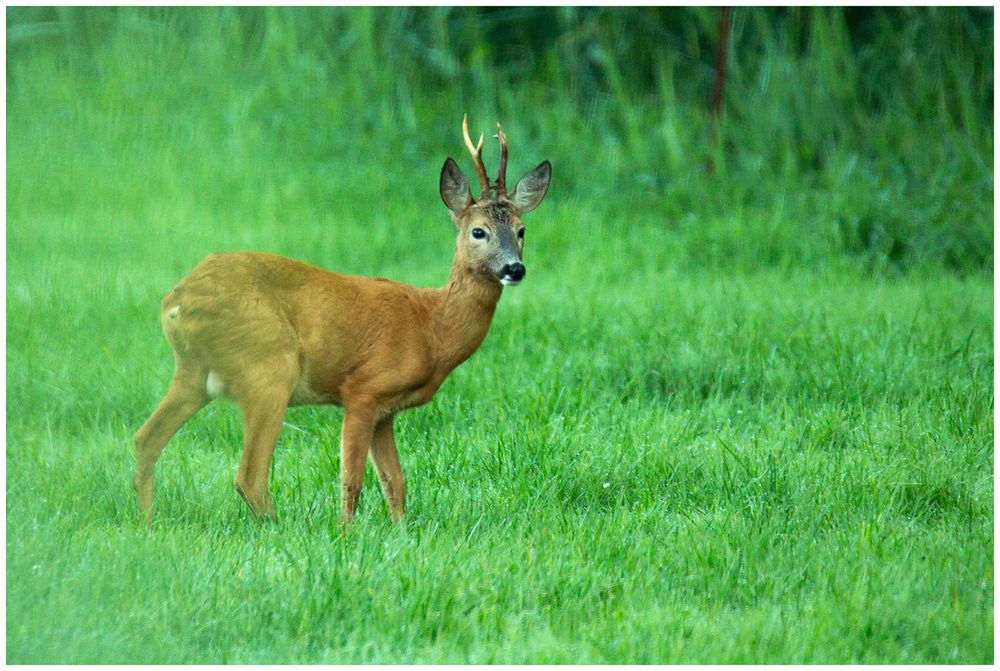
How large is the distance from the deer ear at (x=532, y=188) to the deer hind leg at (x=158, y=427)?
1727 mm

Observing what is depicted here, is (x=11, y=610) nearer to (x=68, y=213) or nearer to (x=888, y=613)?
(x=888, y=613)

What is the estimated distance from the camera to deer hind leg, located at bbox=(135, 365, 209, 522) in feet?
19.6

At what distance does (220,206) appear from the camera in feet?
34.6

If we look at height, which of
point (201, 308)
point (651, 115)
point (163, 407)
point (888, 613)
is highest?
point (651, 115)

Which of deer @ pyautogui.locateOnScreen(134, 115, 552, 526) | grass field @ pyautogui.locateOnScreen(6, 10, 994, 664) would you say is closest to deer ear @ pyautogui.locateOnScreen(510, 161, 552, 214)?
deer @ pyautogui.locateOnScreen(134, 115, 552, 526)

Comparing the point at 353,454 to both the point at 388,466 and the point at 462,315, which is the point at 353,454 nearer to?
the point at 388,466

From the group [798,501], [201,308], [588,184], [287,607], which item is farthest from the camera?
[588,184]

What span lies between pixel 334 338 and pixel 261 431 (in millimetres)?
535

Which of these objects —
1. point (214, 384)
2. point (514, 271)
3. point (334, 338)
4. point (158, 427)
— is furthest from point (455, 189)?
point (158, 427)

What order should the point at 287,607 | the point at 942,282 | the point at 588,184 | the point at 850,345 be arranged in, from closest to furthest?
the point at 287,607
the point at 850,345
the point at 942,282
the point at 588,184

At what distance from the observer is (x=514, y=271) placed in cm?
594

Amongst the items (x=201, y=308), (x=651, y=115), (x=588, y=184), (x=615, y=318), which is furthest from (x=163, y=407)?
(x=651, y=115)

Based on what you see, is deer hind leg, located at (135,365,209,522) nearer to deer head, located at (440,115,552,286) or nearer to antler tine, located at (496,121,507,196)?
deer head, located at (440,115,552,286)

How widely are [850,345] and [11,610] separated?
5.49 metres
